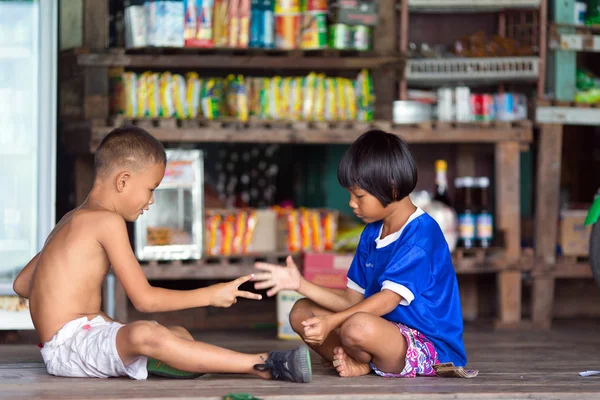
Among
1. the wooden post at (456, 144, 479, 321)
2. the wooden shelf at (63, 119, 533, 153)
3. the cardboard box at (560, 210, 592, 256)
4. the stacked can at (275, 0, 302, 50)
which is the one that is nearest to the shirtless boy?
the wooden shelf at (63, 119, 533, 153)

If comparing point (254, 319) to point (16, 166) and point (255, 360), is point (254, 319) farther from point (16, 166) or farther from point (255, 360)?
point (255, 360)

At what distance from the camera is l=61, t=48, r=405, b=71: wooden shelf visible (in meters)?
4.93

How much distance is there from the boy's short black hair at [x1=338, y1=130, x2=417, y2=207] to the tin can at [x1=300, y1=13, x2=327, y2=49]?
2.02 m

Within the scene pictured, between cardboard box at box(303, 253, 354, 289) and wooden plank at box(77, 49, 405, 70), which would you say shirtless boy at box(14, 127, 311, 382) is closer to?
cardboard box at box(303, 253, 354, 289)

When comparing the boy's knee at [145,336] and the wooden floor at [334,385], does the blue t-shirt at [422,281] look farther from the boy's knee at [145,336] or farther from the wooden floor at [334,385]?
the boy's knee at [145,336]

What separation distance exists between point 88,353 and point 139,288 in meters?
0.26

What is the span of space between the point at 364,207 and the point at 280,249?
2.00 m

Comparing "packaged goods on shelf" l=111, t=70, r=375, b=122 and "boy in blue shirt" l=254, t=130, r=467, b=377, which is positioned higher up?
"packaged goods on shelf" l=111, t=70, r=375, b=122

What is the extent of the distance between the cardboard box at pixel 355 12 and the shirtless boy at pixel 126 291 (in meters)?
2.24

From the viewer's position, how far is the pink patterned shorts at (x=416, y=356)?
306 centimetres

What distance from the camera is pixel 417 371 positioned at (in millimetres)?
3113

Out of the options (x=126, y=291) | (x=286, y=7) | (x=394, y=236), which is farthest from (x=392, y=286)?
(x=286, y=7)

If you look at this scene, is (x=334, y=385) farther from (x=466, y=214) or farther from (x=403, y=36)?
(x=403, y=36)

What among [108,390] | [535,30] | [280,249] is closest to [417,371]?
[108,390]
